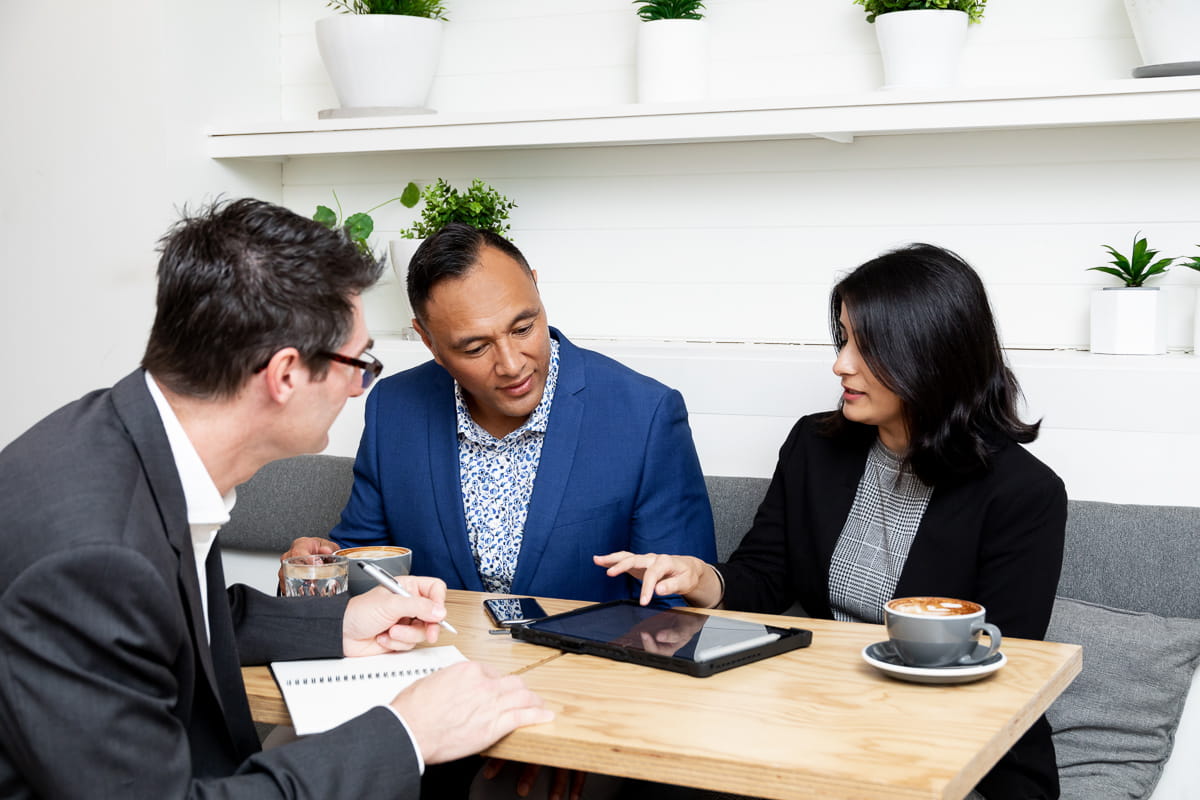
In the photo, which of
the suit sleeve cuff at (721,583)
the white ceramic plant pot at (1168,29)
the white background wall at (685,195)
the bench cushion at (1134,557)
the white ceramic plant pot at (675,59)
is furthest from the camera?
the white ceramic plant pot at (675,59)

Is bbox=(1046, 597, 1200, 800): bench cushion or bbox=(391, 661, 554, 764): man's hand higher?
bbox=(391, 661, 554, 764): man's hand

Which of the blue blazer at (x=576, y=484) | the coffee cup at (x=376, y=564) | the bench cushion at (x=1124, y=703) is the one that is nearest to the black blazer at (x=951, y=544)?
the blue blazer at (x=576, y=484)

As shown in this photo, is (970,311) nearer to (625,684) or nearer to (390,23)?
(625,684)

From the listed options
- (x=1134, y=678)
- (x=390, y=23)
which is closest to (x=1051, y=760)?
(x=1134, y=678)

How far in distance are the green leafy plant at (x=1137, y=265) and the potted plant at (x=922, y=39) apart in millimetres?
475

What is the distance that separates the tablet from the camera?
56.5 inches

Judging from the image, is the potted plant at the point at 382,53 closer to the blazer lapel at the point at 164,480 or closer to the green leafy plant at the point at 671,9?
the green leafy plant at the point at 671,9

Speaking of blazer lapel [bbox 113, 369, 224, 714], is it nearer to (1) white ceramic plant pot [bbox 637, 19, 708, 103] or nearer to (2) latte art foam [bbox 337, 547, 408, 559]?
(2) latte art foam [bbox 337, 547, 408, 559]

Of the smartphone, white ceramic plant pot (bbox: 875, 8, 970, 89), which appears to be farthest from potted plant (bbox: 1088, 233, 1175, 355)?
the smartphone

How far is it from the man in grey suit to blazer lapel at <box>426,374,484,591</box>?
0.69 metres

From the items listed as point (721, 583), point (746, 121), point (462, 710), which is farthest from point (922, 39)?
point (462, 710)

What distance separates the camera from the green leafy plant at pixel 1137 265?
7.63 ft

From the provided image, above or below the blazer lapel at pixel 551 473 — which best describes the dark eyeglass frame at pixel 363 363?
above

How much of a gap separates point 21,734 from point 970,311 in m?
1.43
